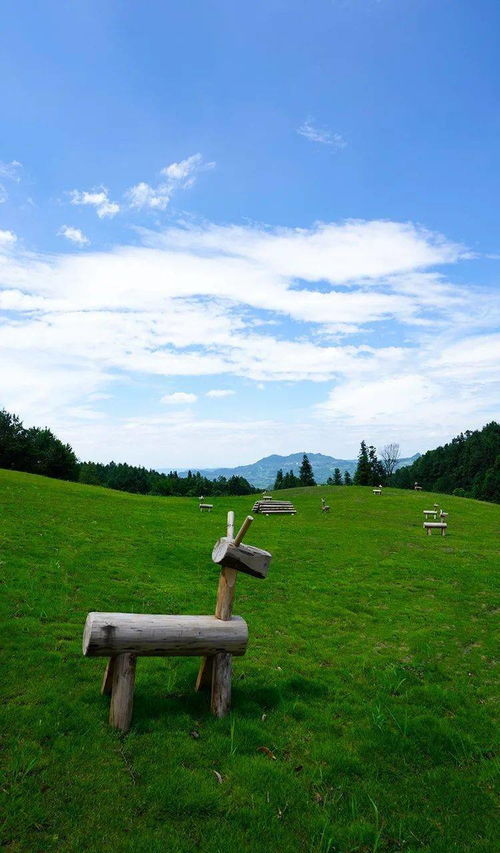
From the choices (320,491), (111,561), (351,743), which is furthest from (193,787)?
(320,491)

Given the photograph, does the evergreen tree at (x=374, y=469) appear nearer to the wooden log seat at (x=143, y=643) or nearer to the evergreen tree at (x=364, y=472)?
the evergreen tree at (x=364, y=472)

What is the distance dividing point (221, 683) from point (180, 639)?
1.25 meters

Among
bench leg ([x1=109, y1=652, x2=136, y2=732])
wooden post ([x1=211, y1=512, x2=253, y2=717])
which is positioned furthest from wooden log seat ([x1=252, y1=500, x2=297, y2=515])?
bench leg ([x1=109, y1=652, x2=136, y2=732])

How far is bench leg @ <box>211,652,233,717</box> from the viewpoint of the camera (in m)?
8.14

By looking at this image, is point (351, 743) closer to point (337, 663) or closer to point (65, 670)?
point (337, 663)

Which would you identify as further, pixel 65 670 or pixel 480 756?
pixel 65 670

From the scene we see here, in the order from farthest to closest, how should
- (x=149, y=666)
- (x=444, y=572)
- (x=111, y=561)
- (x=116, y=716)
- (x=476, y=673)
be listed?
1. (x=444, y=572)
2. (x=111, y=561)
3. (x=476, y=673)
4. (x=149, y=666)
5. (x=116, y=716)

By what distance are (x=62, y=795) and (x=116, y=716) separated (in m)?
1.49

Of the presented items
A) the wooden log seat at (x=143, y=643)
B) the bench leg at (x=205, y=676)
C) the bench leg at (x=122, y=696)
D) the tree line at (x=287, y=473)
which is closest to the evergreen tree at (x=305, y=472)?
the tree line at (x=287, y=473)

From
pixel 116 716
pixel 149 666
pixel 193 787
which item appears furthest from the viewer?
pixel 149 666

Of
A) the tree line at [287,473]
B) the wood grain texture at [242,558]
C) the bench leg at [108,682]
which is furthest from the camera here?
the tree line at [287,473]

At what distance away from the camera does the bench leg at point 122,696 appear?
24.2 feet

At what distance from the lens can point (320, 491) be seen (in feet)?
238

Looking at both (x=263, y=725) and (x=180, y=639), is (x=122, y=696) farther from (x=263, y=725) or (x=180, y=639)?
(x=263, y=725)
